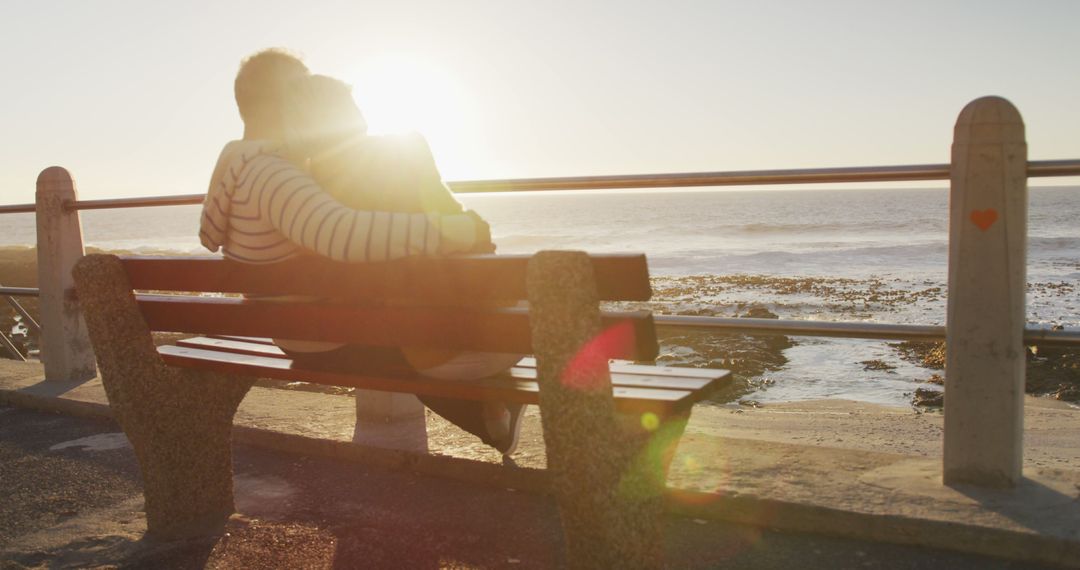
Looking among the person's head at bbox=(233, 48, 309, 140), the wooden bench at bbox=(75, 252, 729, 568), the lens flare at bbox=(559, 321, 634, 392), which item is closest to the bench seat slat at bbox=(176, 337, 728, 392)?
the wooden bench at bbox=(75, 252, 729, 568)

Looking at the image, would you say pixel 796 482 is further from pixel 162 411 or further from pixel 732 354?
pixel 732 354

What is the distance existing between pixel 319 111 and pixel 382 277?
29.2 inches

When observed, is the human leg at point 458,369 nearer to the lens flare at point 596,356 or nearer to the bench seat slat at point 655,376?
the bench seat slat at point 655,376

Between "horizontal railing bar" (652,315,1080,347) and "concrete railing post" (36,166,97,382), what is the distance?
387 cm

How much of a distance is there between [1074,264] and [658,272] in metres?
13.7

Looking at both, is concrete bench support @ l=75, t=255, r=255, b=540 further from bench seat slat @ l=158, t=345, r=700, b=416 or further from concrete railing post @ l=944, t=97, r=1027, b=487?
concrete railing post @ l=944, t=97, r=1027, b=487

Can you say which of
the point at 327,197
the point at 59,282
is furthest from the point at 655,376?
the point at 59,282

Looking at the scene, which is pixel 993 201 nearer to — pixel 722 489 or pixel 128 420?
pixel 722 489

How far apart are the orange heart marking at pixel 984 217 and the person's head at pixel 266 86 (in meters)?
2.14

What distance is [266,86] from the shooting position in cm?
293

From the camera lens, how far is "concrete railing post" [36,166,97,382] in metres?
5.59

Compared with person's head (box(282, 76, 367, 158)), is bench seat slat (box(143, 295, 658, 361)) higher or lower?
lower

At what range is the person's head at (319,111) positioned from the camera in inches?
113

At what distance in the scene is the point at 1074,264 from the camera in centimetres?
3089
